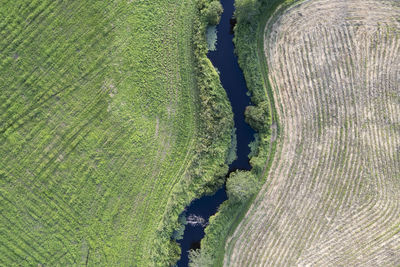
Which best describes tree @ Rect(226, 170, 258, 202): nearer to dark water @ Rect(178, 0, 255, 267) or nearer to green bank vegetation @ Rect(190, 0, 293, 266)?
green bank vegetation @ Rect(190, 0, 293, 266)

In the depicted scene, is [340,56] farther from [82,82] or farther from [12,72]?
[12,72]

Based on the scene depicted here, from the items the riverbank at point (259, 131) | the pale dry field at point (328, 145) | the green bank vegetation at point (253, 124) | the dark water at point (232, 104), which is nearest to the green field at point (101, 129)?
the dark water at point (232, 104)

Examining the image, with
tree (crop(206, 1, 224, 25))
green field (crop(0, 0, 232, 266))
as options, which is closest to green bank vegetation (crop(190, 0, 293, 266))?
tree (crop(206, 1, 224, 25))

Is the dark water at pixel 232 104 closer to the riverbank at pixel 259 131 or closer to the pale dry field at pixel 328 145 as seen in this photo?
the riverbank at pixel 259 131

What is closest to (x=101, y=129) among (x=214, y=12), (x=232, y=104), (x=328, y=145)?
(x=232, y=104)

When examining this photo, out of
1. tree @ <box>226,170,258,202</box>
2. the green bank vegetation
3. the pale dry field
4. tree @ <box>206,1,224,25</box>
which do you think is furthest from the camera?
the pale dry field
